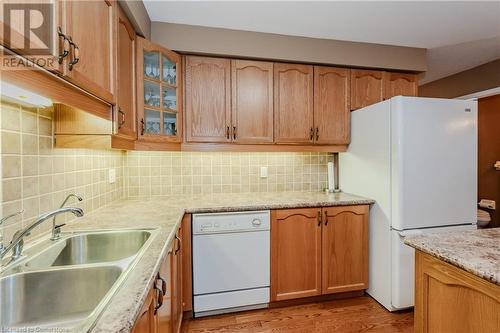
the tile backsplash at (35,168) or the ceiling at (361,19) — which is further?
the ceiling at (361,19)

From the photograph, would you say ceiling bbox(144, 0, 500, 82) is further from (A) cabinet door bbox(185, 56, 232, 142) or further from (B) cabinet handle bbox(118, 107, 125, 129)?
(B) cabinet handle bbox(118, 107, 125, 129)

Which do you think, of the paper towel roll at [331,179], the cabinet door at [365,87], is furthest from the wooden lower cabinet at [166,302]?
the cabinet door at [365,87]

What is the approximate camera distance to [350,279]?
212 cm

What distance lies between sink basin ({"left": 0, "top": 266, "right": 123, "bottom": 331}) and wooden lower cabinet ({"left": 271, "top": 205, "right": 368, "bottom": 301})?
50.6 inches

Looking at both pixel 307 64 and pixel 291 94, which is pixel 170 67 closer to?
pixel 291 94

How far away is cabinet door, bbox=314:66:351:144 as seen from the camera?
7.63ft

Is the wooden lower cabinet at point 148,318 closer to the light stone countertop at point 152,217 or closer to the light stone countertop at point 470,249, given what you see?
the light stone countertop at point 152,217

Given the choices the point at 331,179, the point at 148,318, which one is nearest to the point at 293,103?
the point at 331,179

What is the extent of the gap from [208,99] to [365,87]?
59.4 inches

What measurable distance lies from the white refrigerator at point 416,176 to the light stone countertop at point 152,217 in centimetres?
30

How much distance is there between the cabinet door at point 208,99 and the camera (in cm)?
208

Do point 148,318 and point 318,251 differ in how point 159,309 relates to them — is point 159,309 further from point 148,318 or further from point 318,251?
point 318,251

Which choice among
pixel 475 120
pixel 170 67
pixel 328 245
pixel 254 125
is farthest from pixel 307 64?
pixel 328 245

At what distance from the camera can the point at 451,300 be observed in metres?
1.00
